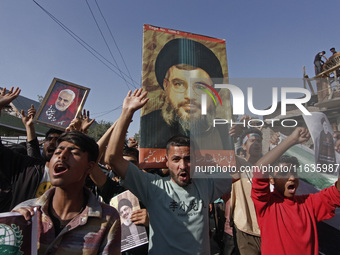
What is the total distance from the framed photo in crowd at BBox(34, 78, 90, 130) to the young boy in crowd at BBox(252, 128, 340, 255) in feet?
7.66

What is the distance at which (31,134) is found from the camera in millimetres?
2564

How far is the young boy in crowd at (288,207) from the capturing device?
1.54m

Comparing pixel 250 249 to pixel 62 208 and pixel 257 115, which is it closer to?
pixel 257 115

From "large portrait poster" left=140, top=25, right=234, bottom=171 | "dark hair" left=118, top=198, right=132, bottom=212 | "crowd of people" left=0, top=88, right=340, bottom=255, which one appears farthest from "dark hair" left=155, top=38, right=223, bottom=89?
"dark hair" left=118, top=198, right=132, bottom=212

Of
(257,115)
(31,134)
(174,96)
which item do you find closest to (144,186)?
(257,115)

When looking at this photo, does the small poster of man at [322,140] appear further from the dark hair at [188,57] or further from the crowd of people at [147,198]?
the dark hair at [188,57]

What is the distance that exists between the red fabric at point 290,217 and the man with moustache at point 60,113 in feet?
7.54

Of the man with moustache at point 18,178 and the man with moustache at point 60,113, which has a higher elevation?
the man with moustache at point 60,113

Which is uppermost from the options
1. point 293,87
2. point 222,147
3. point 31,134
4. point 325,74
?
point 325,74

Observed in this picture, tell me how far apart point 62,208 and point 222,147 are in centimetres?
148

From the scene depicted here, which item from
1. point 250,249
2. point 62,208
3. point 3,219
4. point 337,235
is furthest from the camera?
point 337,235

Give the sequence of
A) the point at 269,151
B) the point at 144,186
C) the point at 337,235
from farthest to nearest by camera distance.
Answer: the point at 337,235
the point at 144,186
the point at 269,151

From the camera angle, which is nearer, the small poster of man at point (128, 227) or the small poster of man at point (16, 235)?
the small poster of man at point (16, 235)

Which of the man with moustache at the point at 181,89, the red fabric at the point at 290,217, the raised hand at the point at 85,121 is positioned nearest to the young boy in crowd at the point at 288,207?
the red fabric at the point at 290,217
